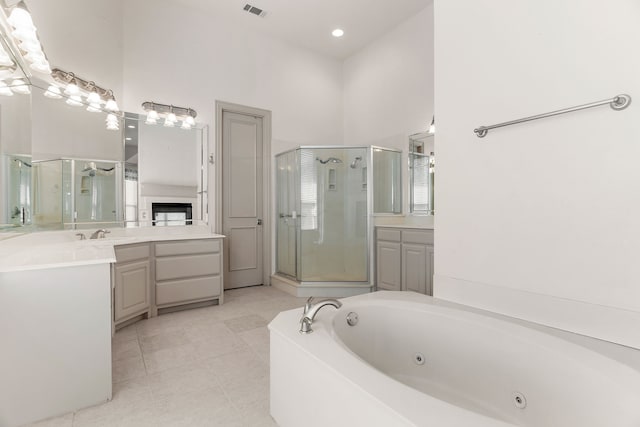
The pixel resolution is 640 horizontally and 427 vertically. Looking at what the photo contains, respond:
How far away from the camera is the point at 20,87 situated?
72.0 inches

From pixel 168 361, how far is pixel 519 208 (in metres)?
2.27

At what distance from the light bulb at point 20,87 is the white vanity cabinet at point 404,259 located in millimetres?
3111

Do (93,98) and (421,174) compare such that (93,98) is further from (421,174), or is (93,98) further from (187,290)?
(421,174)

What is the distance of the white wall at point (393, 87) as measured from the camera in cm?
355

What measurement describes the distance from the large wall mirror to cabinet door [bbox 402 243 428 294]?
2334 millimetres

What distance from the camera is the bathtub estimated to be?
0.90m

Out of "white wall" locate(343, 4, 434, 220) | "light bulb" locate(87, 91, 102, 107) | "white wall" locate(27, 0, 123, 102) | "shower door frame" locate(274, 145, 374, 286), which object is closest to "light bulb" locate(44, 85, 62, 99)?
"white wall" locate(27, 0, 123, 102)

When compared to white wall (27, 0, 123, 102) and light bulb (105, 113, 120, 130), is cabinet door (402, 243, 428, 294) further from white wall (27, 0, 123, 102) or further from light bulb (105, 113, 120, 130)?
white wall (27, 0, 123, 102)

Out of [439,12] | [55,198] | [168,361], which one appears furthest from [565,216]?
[55,198]

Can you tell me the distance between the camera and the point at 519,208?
1.40 m

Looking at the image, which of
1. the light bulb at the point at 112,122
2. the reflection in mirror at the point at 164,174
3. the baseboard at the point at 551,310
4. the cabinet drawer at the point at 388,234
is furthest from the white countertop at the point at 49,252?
the cabinet drawer at the point at 388,234

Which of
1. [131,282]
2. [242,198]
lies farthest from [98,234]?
[242,198]

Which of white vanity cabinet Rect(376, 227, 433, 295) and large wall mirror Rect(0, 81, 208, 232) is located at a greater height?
large wall mirror Rect(0, 81, 208, 232)

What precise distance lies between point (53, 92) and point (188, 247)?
63.5 inches
